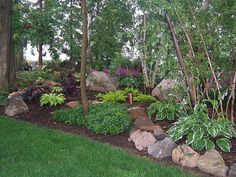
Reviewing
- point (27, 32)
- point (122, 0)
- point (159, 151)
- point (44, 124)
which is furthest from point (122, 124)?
point (27, 32)

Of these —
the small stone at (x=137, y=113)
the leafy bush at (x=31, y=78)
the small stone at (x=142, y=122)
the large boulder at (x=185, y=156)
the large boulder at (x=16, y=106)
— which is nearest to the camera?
the large boulder at (x=185, y=156)

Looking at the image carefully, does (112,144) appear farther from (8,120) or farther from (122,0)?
(122,0)

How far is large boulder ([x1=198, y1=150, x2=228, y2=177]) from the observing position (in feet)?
17.1

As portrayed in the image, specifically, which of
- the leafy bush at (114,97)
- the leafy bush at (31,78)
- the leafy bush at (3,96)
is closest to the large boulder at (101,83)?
the leafy bush at (114,97)

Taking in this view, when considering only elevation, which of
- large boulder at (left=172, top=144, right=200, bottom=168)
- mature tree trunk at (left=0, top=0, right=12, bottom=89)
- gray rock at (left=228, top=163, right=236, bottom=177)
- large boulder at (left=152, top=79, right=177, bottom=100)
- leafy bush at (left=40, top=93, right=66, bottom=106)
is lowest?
gray rock at (left=228, top=163, right=236, bottom=177)

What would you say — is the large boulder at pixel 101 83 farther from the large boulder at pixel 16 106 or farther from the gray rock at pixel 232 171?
the gray rock at pixel 232 171

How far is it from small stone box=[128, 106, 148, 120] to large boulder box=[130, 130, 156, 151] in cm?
73

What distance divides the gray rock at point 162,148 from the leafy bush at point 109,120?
3.17 ft

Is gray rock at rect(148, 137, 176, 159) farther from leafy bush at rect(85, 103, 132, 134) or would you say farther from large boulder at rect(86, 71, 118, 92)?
large boulder at rect(86, 71, 118, 92)

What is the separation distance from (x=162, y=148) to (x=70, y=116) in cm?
239

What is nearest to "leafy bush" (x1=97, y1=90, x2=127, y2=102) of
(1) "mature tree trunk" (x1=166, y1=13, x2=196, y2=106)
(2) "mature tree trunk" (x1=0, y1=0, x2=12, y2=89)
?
(1) "mature tree trunk" (x1=166, y1=13, x2=196, y2=106)

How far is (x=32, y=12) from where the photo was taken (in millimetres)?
11508

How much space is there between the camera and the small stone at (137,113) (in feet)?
23.9

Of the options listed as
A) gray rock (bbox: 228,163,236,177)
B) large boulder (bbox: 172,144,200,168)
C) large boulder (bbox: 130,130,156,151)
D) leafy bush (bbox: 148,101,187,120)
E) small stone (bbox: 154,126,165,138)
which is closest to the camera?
gray rock (bbox: 228,163,236,177)
